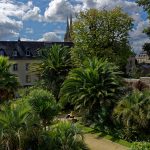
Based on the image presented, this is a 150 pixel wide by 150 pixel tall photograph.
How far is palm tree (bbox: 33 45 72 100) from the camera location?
137ft

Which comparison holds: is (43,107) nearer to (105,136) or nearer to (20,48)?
(105,136)

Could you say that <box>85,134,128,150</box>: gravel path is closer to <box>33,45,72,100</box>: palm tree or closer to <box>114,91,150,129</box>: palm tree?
<box>114,91,150,129</box>: palm tree

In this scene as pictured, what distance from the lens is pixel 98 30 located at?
47.2 m

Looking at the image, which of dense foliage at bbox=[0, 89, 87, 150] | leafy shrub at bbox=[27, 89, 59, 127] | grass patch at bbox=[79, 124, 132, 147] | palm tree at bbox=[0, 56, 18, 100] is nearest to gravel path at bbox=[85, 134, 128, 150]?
grass patch at bbox=[79, 124, 132, 147]

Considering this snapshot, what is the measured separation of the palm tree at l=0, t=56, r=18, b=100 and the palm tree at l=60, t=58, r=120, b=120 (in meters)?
4.38

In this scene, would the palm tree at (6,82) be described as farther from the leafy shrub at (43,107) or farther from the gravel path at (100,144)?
the gravel path at (100,144)

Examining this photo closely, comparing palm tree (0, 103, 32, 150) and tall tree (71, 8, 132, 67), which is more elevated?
tall tree (71, 8, 132, 67)

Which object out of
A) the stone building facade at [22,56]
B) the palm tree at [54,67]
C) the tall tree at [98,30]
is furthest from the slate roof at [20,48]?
the palm tree at [54,67]

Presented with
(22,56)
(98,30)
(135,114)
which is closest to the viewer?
(135,114)

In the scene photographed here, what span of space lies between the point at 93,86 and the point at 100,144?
16.4 ft

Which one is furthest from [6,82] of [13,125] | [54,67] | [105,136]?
[13,125]

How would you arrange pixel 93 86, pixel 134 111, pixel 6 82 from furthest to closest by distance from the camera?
pixel 6 82 < pixel 93 86 < pixel 134 111

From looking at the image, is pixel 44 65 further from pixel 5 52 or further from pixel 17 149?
pixel 5 52

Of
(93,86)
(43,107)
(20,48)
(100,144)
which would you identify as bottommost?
(100,144)
